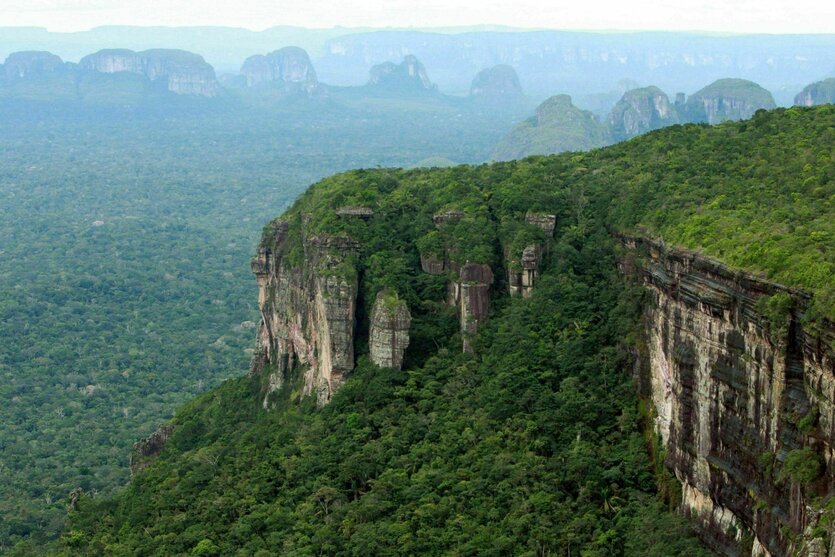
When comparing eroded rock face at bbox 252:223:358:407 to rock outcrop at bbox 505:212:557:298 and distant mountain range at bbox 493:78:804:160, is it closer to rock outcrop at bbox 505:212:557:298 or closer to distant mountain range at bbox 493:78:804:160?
rock outcrop at bbox 505:212:557:298

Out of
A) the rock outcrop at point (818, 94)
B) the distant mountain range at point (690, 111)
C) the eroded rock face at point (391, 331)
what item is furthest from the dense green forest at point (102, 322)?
the rock outcrop at point (818, 94)

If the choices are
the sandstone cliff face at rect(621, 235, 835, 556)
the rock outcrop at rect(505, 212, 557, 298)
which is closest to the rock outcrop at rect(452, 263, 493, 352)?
the rock outcrop at rect(505, 212, 557, 298)

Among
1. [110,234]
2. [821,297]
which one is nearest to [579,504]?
[821,297]

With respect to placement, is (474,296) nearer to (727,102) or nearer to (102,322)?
(102,322)

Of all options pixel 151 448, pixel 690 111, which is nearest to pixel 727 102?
pixel 690 111

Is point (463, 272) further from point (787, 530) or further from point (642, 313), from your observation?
point (787, 530)

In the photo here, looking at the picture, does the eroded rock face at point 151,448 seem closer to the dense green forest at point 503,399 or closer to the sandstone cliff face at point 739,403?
the dense green forest at point 503,399
